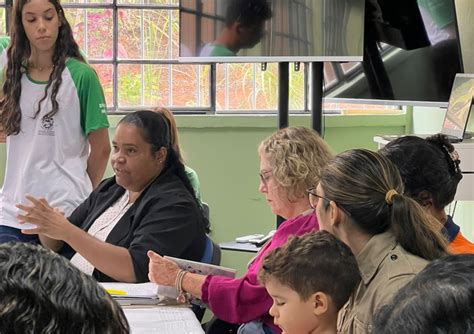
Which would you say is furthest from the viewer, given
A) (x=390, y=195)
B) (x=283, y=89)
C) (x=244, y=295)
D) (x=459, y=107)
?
(x=283, y=89)

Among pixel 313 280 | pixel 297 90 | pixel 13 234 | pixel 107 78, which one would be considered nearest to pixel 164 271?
Answer: pixel 313 280

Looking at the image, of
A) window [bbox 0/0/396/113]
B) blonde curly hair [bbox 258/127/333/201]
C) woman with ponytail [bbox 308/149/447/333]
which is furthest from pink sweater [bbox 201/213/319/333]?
window [bbox 0/0/396/113]

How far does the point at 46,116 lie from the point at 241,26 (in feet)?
3.58

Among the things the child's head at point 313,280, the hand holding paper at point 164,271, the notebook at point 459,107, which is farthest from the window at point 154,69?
the child's head at point 313,280

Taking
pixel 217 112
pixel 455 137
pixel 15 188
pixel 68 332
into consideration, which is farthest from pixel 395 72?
pixel 68 332

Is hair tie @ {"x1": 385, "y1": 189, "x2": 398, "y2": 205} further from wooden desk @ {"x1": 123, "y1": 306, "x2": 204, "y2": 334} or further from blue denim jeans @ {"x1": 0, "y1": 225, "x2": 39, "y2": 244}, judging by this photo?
blue denim jeans @ {"x1": 0, "y1": 225, "x2": 39, "y2": 244}

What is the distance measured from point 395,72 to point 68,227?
2216 millimetres

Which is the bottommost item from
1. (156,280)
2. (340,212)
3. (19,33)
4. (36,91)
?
(156,280)

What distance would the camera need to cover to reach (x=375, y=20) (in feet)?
14.6

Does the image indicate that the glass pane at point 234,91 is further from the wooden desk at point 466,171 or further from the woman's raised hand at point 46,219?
the woman's raised hand at point 46,219

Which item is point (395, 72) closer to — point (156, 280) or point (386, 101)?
point (386, 101)

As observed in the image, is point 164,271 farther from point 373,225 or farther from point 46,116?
point 46,116

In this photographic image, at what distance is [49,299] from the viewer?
0.87 m

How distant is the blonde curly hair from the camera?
2.64 m
